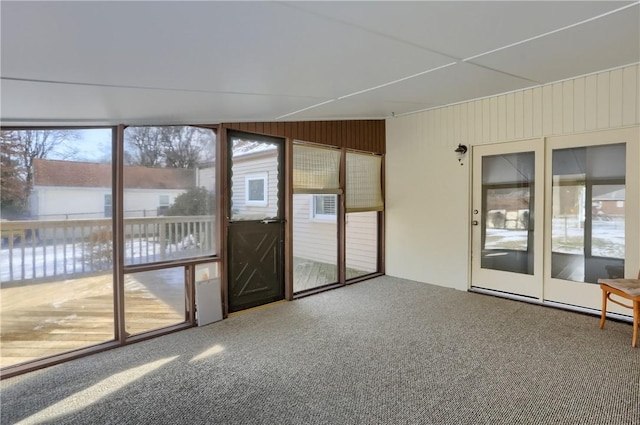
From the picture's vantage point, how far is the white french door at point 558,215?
3668 mm

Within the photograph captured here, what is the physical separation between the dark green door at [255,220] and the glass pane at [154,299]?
57 cm

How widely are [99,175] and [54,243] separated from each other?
0.70m

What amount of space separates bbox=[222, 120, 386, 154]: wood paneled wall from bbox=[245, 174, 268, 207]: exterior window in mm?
573

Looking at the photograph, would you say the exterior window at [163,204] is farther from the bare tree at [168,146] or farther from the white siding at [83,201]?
the bare tree at [168,146]

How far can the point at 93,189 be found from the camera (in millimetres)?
3143

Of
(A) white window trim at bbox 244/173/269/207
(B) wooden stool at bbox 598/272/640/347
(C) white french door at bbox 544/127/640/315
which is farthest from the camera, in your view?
(A) white window trim at bbox 244/173/269/207

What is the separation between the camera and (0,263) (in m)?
2.71

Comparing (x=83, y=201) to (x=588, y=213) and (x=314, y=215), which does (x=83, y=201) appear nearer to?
(x=314, y=215)

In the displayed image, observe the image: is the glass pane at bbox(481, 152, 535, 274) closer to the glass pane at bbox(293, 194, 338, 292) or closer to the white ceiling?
the white ceiling

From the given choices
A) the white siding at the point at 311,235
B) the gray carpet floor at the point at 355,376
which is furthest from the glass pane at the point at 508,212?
the white siding at the point at 311,235

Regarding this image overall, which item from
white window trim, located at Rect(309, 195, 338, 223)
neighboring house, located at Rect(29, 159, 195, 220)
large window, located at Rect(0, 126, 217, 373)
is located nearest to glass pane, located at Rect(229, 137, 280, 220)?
large window, located at Rect(0, 126, 217, 373)

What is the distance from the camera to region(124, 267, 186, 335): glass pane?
334 centimetres

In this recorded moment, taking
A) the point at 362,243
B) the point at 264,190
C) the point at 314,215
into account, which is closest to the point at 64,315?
the point at 264,190

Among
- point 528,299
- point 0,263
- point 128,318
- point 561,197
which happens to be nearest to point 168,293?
point 128,318
